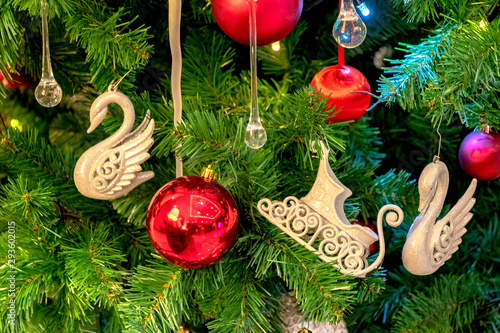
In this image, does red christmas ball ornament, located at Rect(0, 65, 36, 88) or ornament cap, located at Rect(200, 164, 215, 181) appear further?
red christmas ball ornament, located at Rect(0, 65, 36, 88)

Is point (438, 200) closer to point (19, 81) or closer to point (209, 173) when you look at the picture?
point (209, 173)

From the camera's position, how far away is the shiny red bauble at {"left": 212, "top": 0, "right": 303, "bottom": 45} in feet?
1.64

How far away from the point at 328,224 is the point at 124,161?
0.71 ft

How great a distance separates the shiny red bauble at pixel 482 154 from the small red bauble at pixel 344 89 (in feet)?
0.52

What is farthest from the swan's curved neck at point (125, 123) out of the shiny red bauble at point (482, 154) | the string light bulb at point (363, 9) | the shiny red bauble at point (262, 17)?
the shiny red bauble at point (482, 154)

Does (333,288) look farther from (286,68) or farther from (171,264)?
(286,68)

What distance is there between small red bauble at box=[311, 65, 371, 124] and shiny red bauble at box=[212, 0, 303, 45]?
8cm

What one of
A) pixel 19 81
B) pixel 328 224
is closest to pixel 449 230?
pixel 328 224

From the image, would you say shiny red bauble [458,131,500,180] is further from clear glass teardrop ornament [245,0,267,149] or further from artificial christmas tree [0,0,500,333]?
clear glass teardrop ornament [245,0,267,149]

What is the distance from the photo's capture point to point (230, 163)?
488 millimetres

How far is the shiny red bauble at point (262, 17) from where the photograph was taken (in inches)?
19.6

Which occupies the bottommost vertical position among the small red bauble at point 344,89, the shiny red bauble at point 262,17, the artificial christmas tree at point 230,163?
the artificial christmas tree at point 230,163

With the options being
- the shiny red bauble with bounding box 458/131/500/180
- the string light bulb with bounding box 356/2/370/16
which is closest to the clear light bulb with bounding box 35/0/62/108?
the string light bulb with bounding box 356/2/370/16

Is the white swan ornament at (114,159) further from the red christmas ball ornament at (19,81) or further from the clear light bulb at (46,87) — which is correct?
the red christmas ball ornament at (19,81)
